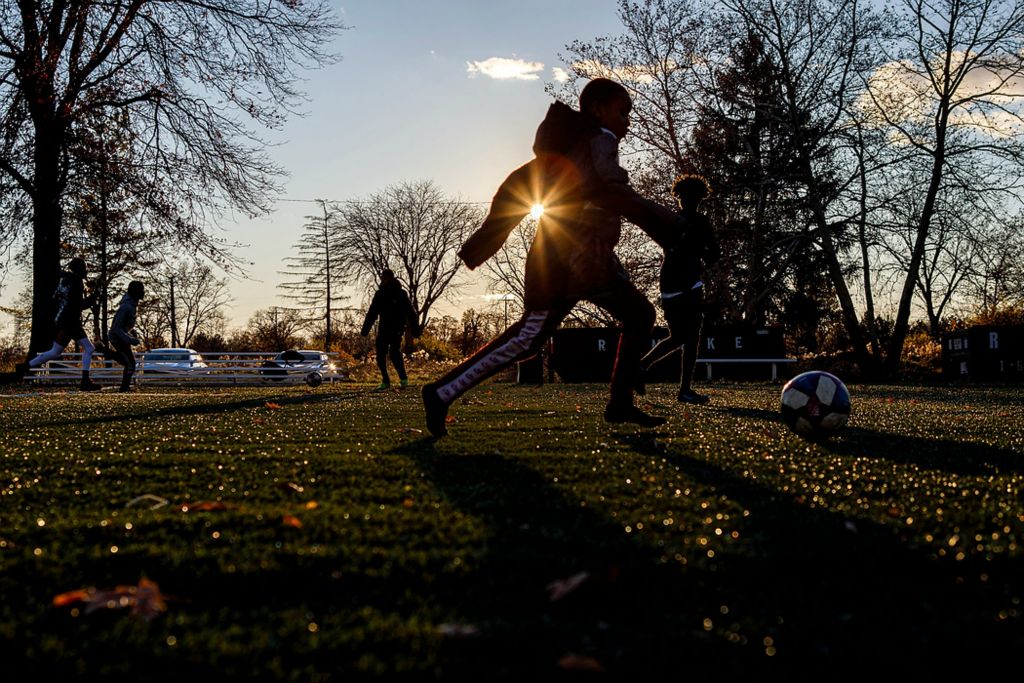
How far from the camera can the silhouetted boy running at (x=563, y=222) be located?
5133 mm

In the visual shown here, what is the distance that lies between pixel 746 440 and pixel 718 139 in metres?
26.0

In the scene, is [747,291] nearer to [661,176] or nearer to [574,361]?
[661,176]

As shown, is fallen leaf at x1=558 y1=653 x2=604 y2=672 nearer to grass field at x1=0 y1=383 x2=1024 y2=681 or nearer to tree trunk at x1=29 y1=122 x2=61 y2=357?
grass field at x1=0 y1=383 x2=1024 y2=681

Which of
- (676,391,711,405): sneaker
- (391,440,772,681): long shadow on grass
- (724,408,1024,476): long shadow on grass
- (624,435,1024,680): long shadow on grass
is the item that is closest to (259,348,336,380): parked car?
(676,391,711,405): sneaker

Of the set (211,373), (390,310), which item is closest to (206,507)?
(390,310)

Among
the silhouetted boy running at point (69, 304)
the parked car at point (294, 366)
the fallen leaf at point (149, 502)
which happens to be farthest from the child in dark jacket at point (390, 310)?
the fallen leaf at point (149, 502)

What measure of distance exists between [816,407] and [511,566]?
380 cm

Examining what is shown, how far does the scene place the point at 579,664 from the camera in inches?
64.9

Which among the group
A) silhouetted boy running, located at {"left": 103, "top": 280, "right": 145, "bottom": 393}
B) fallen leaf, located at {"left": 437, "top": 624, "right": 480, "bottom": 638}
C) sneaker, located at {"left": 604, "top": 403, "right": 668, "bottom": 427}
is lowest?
fallen leaf, located at {"left": 437, "top": 624, "right": 480, "bottom": 638}

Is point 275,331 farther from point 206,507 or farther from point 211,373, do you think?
point 206,507

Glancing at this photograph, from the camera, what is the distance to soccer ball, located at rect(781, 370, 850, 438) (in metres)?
5.57

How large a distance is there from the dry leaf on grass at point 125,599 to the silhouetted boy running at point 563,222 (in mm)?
3220

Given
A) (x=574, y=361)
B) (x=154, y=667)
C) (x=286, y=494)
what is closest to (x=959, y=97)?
(x=574, y=361)

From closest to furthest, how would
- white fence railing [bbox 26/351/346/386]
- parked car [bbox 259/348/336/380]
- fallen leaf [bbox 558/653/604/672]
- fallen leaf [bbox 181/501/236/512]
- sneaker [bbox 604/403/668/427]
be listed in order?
fallen leaf [bbox 558/653/604/672], fallen leaf [bbox 181/501/236/512], sneaker [bbox 604/403/668/427], white fence railing [bbox 26/351/346/386], parked car [bbox 259/348/336/380]
